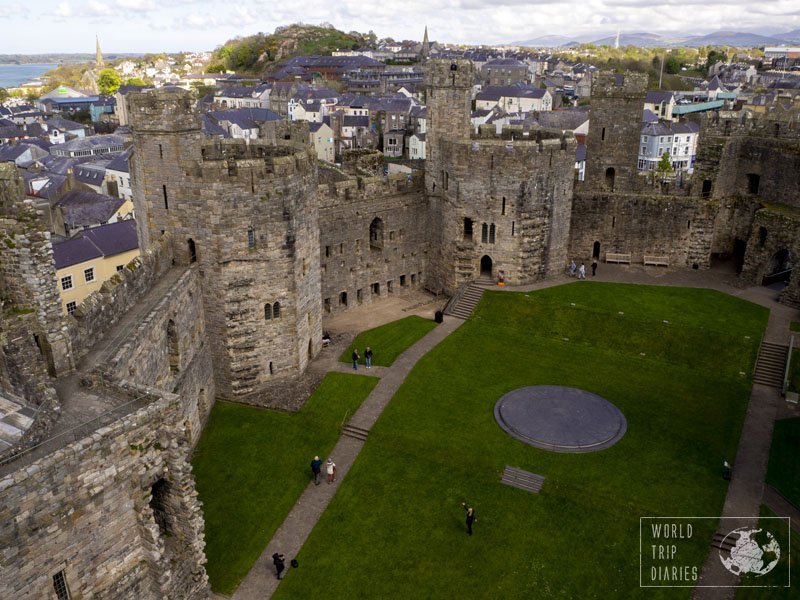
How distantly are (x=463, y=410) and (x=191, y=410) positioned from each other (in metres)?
10.4

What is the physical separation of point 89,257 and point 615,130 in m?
33.4

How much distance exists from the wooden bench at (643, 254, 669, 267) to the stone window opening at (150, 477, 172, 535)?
32.1 meters

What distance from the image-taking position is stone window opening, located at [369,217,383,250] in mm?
36562

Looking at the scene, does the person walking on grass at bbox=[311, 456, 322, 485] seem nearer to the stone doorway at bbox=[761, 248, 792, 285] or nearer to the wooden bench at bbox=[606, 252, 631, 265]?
the wooden bench at bbox=[606, 252, 631, 265]

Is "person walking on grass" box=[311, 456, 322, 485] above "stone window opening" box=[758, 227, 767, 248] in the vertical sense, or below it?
below

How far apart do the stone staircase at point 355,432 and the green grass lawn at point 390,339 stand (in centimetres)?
519

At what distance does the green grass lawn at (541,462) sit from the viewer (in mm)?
19453

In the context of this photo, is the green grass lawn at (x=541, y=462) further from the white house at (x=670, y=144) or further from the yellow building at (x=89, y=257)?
the white house at (x=670, y=144)

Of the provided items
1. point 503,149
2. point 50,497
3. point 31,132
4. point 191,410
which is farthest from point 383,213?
point 31,132

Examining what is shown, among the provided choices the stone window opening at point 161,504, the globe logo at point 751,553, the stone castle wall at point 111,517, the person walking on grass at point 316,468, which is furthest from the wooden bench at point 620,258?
the stone window opening at point 161,504

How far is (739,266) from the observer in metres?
40.0

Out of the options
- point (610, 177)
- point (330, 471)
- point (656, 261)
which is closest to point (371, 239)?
point (610, 177)

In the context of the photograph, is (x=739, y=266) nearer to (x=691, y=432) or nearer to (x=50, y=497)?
(x=691, y=432)

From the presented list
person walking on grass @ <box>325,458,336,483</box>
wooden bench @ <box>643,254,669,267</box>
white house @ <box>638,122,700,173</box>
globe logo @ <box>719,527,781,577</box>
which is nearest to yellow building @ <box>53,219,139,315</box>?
person walking on grass @ <box>325,458,336,483</box>
